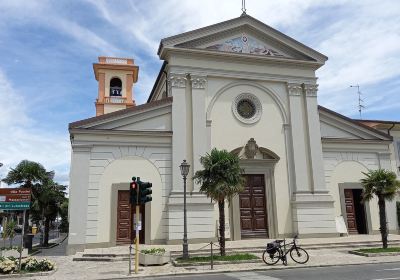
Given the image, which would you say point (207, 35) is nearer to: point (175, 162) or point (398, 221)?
point (175, 162)

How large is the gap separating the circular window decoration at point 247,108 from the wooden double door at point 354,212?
22.8 feet

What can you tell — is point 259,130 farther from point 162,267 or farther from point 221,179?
point 162,267

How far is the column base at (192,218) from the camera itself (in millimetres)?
18500

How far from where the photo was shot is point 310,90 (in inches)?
886

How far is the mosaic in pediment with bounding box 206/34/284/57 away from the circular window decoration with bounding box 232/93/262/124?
2641 millimetres

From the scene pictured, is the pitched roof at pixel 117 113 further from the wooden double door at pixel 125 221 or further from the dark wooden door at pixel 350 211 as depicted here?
the dark wooden door at pixel 350 211

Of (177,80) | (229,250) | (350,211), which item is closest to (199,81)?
(177,80)

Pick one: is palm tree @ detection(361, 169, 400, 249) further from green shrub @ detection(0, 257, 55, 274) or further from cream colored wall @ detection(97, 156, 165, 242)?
green shrub @ detection(0, 257, 55, 274)

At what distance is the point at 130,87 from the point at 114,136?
60.1 ft

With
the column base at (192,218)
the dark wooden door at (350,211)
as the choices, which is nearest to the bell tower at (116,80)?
the column base at (192,218)

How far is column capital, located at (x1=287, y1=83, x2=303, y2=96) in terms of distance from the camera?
22.2m

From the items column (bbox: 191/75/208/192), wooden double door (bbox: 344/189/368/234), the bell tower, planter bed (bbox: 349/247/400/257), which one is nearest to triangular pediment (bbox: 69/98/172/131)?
column (bbox: 191/75/208/192)

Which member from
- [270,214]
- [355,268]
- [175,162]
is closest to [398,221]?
[270,214]

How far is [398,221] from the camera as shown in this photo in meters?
22.7
